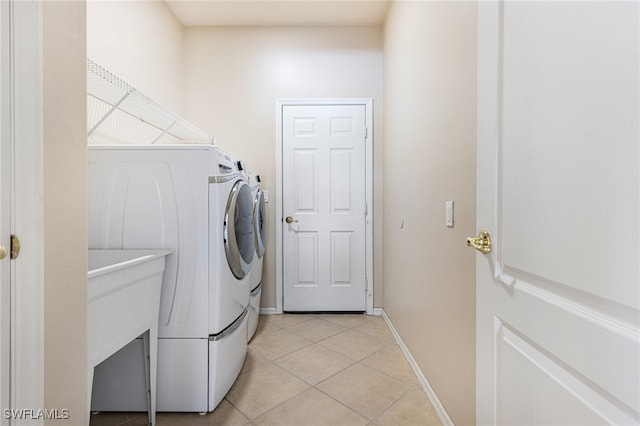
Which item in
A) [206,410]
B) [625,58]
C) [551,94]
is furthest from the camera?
[206,410]

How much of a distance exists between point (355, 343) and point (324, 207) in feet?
4.10

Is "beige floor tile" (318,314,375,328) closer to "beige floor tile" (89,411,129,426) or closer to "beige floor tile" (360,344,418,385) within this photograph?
"beige floor tile" (360,344,418,385)

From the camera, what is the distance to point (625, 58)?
44 centimetres

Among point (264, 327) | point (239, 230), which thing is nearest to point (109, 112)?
point (239, 230)

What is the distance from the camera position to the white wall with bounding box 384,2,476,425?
3.97ft

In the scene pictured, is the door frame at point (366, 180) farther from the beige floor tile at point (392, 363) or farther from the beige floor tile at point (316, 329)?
the beige floor tile at point (392, 363)

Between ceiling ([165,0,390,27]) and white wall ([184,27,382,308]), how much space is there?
8 cm

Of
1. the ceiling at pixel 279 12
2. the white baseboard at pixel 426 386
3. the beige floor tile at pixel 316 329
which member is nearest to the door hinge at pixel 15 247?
the white baseboard at pixel 426 386

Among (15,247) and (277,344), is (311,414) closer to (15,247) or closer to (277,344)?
(277,344)

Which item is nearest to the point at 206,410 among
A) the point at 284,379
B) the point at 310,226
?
the point at 284,379

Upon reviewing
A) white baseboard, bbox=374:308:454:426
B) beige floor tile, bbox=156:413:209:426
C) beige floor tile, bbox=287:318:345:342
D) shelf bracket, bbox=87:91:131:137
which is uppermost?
shelf bracket, bbox=87:91:131:137

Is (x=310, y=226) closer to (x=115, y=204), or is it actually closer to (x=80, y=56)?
(x=115, y=204)

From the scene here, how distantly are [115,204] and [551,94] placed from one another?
5.64 ft

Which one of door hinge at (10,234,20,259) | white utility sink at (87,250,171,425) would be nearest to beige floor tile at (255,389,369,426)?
white utility sink at (87,250,171,425)
